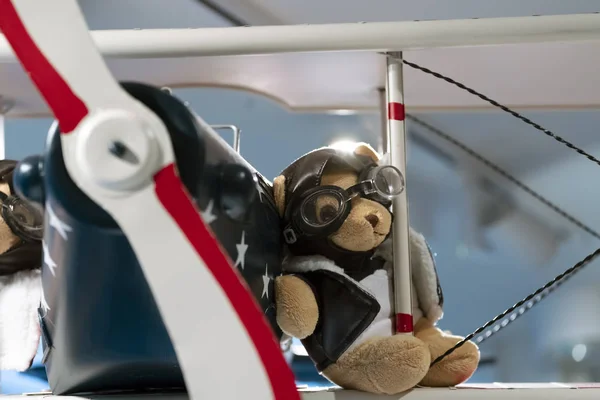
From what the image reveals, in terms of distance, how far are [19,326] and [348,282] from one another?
34cm

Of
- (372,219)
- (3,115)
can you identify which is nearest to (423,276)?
(372,219)

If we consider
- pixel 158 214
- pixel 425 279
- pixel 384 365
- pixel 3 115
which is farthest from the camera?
pixel 3 115

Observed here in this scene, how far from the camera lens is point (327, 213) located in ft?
1.86

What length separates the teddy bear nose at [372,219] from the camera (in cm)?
58

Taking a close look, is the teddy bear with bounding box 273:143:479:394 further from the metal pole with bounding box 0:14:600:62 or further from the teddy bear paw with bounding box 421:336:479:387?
the metal pole with bounding box 0:14:600:62

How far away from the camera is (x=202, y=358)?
38 cm

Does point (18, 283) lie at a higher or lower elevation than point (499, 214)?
higher

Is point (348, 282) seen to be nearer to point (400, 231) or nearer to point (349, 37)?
point (400, 231)

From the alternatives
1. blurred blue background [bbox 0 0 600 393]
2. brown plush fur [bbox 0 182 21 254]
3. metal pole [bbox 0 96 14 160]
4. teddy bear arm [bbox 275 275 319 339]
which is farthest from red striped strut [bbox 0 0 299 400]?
blurred blue background [bbox 0 0 600 393]

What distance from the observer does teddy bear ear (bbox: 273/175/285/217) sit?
600mm

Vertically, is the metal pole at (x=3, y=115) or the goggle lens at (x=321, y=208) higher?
the metal pole at (x=3, y=115)

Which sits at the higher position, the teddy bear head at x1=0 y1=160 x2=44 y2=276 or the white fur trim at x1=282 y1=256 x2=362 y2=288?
the teddy bear head at x1=0 y1=160 x2=44 y2=276

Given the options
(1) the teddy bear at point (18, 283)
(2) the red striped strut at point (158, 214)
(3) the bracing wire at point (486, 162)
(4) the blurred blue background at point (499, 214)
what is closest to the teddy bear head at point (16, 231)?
(1) the teddy bear at point (18, 283)

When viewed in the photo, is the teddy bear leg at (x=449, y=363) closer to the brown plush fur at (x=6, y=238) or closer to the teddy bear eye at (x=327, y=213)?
the teddy bear eye at (x=327, y=213)
